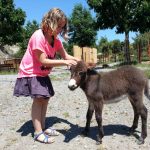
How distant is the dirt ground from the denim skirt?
2.54 feet

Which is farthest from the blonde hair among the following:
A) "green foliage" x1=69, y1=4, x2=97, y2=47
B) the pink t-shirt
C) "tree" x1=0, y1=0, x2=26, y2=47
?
"green foliage" x1=69, y1=4, x2=97, y2=47

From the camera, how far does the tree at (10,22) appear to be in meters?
34.2

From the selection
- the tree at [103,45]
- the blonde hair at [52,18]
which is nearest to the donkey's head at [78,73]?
the blonde hair at [52,18]

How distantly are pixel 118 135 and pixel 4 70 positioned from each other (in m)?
24.5

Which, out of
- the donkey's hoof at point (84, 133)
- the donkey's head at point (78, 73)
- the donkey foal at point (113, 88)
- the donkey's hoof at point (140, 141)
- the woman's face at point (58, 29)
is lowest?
the donkey's hoof at point (140, 141)

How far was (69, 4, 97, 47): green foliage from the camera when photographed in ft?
166

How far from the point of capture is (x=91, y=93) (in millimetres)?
5859

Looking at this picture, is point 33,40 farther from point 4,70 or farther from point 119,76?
point 4,70

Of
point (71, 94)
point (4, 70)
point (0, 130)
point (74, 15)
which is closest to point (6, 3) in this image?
point (4, 70)

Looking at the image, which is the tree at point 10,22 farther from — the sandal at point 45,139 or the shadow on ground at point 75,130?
the sandal at point 45,139

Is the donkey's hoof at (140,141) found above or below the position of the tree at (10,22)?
below

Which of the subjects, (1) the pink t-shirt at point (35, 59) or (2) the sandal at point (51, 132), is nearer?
(1) the pink t-shirt at point (35, 59)

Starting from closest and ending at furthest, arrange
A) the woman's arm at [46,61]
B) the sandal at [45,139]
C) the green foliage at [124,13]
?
the woman's arm at [46,61], the sandal at [45,139], the green foliage at [124,13]

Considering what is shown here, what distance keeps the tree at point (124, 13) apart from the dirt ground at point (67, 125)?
2015 centimetres
